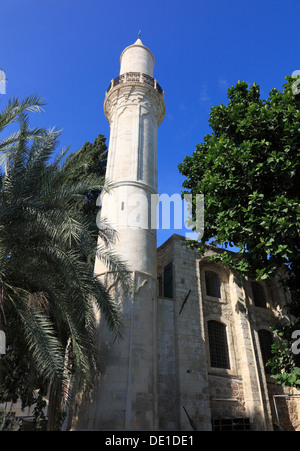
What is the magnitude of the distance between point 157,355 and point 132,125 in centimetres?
1107

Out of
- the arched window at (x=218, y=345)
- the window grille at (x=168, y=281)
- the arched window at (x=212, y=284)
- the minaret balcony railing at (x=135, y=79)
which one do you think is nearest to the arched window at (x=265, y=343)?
the arched window at (x=218, y=345)

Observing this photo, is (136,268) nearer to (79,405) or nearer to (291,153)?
(79,405)

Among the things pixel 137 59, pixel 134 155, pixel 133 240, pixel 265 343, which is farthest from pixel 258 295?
pixel 137 59

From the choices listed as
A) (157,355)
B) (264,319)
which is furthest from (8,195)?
(264,319)

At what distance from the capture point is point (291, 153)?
11336mm

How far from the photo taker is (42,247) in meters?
8.77

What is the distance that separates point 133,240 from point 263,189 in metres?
5.46

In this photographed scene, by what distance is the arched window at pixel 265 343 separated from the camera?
53.6 ft

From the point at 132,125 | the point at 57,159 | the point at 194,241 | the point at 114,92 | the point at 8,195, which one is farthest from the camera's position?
the point at 114,92

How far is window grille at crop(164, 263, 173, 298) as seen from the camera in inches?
611

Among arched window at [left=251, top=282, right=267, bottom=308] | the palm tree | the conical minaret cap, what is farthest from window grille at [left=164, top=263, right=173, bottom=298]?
the conical minaret cap

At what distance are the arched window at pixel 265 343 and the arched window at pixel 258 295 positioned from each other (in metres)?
1.54

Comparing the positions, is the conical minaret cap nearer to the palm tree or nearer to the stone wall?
the stone wall

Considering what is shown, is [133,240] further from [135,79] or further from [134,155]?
[135,79]
